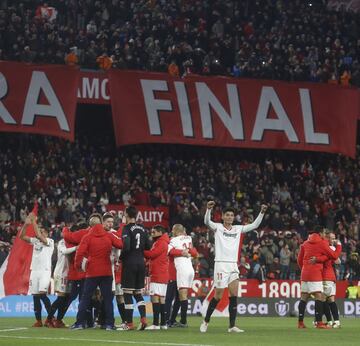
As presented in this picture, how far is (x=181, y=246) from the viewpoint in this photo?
71.3ft

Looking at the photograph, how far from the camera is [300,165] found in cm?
4191

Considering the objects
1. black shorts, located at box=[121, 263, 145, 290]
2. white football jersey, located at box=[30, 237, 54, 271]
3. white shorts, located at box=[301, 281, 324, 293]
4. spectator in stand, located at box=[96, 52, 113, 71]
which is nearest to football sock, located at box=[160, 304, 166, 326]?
black shorts, located at box=[121, 263, 145, 290]

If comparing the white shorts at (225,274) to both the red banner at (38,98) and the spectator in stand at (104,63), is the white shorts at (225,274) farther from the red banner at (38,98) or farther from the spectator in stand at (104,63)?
the spectator in stand at (104,63)

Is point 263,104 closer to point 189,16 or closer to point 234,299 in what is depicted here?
point 189,16

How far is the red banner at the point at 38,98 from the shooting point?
34188mm

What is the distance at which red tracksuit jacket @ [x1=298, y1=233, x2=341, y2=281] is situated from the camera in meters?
21.4

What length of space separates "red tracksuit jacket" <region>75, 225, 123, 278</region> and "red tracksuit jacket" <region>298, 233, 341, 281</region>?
4.07 m

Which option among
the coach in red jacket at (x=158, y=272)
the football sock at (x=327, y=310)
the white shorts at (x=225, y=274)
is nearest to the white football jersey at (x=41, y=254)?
the coach in red jacket at (x=158, y=272)

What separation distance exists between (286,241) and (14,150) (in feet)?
32.8

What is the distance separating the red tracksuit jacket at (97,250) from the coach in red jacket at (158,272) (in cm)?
79

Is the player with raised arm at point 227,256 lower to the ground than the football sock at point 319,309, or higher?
higher

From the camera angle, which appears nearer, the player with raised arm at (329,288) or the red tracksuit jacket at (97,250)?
the red tracksuit jacket at (97,250)

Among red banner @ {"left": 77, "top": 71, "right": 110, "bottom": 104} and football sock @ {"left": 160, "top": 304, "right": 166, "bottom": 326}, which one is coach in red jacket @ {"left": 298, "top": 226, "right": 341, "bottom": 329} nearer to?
football sock @ {"left": 160, "top": 304, "right": 166, "bottom": 326}

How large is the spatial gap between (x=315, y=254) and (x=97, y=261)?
4487 mm
